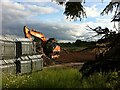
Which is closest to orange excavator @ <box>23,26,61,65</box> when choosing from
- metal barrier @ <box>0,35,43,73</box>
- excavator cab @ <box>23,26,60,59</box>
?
excavator cab @ <box>23,26,60,59</box>

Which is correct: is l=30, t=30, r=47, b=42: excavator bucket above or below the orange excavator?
above

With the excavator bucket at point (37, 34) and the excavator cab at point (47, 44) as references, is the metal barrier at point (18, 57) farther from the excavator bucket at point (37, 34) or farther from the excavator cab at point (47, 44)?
the excavator cab at point (47, 44)

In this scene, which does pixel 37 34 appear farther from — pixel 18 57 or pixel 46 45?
pixel 18 57

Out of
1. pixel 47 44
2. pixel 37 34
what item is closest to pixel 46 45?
pixel 47 44

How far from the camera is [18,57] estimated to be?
13297mm

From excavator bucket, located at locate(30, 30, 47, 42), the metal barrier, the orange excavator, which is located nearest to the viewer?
the metal barrier

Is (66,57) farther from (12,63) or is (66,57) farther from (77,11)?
(77,11)

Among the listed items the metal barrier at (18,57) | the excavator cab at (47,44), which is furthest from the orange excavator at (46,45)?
the metal barrier at (18,57)

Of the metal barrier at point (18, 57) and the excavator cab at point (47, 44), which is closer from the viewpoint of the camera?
Answer: the metal barrier at point (18, 57)

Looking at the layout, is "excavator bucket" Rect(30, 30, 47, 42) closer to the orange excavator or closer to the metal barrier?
the orange excavator

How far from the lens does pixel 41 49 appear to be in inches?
749

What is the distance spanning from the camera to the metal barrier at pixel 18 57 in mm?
11719

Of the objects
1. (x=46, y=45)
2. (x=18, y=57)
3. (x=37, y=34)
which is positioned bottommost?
(x=18, y=57)

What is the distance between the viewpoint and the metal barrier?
11.7 meters
